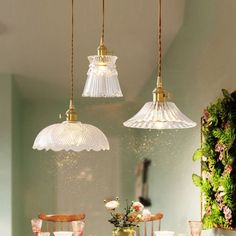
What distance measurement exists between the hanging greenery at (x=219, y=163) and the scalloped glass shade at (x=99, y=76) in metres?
0.94

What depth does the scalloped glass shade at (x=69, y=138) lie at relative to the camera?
304 centimetres

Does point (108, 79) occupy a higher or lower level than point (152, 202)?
higher

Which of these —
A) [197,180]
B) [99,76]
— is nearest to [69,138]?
[99,76]

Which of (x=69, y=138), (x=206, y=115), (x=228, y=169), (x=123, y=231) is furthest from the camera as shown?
(x=206, y=115)

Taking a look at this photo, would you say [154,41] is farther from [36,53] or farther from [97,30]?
[36,53]

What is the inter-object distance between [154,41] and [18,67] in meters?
1.24

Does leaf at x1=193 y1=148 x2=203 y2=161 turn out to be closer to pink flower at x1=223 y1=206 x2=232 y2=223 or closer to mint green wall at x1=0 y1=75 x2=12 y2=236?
pink flower at x1=223 y1=206 x2=232 y2=223

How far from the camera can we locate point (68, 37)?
460 centimetres

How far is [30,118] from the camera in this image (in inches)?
214

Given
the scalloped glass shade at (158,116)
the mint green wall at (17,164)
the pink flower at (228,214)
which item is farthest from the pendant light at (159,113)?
the mint green wall at (17,164)

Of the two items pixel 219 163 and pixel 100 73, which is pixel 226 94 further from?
pixel 100 73

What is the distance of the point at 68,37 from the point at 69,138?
5.74 feet

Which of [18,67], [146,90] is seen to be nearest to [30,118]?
[18,67]

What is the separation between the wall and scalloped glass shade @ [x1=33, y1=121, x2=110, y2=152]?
1.06m
